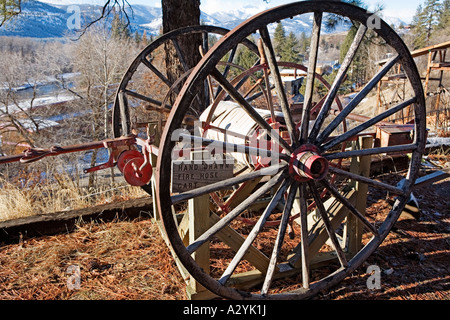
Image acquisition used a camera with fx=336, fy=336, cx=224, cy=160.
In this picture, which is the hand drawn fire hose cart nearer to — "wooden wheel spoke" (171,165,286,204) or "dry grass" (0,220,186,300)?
"wooden wheel spoke" (171,165,286,204)

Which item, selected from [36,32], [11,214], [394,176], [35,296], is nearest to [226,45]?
[35,296]

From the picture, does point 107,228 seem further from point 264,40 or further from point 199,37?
point 199,37

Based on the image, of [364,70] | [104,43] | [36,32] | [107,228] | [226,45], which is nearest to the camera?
[226,45]

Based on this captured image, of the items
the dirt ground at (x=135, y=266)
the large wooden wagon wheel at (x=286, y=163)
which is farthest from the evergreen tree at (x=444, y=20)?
the large wooden wagon wheel at (x=286, y=163)

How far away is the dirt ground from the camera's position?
271cm

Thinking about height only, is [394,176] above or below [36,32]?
below

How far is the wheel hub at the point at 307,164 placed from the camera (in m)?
2.15

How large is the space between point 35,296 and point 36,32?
93.0m

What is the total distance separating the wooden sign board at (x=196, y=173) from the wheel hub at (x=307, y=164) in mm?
432

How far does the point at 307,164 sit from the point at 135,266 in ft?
6.21

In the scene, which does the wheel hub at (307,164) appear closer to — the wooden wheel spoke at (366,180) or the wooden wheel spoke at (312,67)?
the wooden wheel spoke at (312,67)

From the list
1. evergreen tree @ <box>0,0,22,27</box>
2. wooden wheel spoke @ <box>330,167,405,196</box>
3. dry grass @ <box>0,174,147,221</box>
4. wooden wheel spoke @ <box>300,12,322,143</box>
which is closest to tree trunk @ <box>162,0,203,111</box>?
dry grass @ <box>0,174,147,221</box>

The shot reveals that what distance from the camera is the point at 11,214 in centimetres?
389

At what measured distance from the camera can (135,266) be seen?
3.08 m
